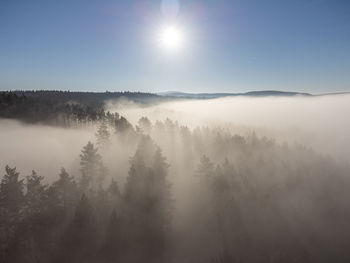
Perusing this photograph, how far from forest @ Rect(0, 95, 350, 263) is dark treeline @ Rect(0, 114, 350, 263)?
0.18 meters

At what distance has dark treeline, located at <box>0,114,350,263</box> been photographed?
4025 cm

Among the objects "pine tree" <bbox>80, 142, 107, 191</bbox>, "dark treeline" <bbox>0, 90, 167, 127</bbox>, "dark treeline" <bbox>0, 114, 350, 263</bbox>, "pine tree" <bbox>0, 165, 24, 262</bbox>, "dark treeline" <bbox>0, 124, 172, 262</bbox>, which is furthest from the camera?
"dark treeline" <bbox>0, 90, 167, 127</bbox>

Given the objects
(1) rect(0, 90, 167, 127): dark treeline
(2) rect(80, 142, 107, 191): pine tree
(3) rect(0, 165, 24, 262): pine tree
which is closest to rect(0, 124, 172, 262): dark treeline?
(3) rect(0, 165, 24, 262): pine tree

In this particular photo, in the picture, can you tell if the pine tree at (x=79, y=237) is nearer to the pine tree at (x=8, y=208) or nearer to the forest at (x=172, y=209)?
the forest at (x=172, y=209)

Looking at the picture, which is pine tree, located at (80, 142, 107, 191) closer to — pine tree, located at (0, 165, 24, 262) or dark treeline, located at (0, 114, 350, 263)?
dark treeline, located at (0, 114, 350, 263)

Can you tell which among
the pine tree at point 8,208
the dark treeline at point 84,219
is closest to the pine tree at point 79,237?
the dark treeline at point 84,219

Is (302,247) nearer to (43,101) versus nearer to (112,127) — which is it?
(112,127)

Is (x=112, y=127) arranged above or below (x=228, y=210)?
above

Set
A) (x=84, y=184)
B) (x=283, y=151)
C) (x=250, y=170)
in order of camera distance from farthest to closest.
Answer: (x=283, y=151), (x=250, y=170), (x=84, y=184)

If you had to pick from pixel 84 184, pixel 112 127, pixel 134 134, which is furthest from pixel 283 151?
pixel 84 184

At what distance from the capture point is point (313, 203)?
7625cm

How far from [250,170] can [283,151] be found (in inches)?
1230

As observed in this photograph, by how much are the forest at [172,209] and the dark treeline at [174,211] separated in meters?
0.18

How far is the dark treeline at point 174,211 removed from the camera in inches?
1585
